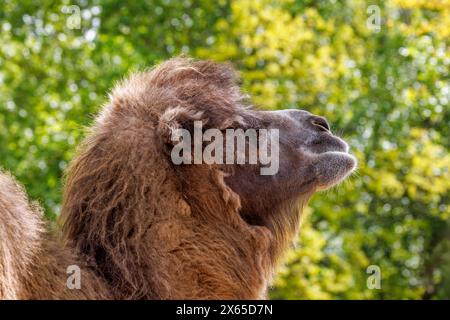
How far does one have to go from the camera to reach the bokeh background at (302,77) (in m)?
11.7

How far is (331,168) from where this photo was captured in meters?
4.61

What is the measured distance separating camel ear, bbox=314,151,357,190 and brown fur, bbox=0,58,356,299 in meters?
0.02

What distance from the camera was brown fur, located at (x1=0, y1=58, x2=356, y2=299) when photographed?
154 inches

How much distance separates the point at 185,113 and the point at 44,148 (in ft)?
24.9

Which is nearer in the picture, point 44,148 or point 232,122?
point 232,122

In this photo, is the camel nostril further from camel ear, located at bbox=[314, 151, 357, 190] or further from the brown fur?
camel ear, located at bbox=[314, 151, 357, 190]

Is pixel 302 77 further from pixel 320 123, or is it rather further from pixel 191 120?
pixel 191 120

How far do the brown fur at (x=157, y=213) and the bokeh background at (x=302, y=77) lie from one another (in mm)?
6817

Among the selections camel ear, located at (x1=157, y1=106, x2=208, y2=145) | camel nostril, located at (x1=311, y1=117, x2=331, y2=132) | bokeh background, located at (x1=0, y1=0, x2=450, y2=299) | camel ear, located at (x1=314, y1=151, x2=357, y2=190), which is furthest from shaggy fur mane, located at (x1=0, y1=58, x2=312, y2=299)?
bokeh background, located at (x1=0, y1=0, x2=450, y2=299)

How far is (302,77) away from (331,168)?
7.88m

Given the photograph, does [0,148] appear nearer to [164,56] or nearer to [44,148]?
[44,148]

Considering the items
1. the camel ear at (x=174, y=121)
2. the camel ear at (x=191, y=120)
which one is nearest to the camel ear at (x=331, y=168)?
the camel ear at (x=191, y=120)

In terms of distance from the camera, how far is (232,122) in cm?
455
